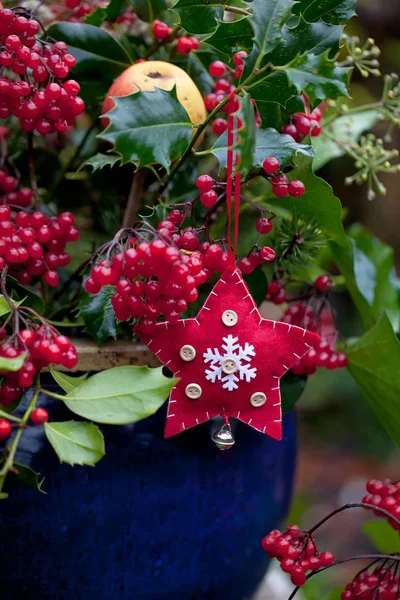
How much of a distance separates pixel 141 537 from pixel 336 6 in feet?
1.16

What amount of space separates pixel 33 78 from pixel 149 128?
0.31 feet

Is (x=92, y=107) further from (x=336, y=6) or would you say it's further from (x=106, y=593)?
(x=106, y=593)

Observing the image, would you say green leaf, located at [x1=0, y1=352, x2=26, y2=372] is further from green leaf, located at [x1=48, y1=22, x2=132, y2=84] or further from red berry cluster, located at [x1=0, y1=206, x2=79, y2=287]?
green leaf, located at [x1=48, y1=22, x2=132, y2=84]

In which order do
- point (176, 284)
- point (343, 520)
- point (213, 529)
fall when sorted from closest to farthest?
point (176, 284)
point (213, 529)
point (343, 520)

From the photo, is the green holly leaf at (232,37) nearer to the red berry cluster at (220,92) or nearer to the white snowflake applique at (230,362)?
the red berry cluster at (220,92)

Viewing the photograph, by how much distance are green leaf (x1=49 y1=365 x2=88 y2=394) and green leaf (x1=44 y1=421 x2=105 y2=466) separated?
3 cm

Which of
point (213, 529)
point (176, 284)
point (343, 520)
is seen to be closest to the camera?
point (176, 284)

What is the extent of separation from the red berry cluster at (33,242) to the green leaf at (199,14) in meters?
0.14

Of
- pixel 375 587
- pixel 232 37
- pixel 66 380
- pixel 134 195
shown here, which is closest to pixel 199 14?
pixel 232 37

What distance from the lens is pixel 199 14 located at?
411mm

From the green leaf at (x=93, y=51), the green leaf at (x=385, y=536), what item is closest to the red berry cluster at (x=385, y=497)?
the green leaf at (x=385, y=536)

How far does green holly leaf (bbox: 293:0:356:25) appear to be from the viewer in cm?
41

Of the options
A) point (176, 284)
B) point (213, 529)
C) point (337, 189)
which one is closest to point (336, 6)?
point (176, 284)

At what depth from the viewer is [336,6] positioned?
407 millimetres
